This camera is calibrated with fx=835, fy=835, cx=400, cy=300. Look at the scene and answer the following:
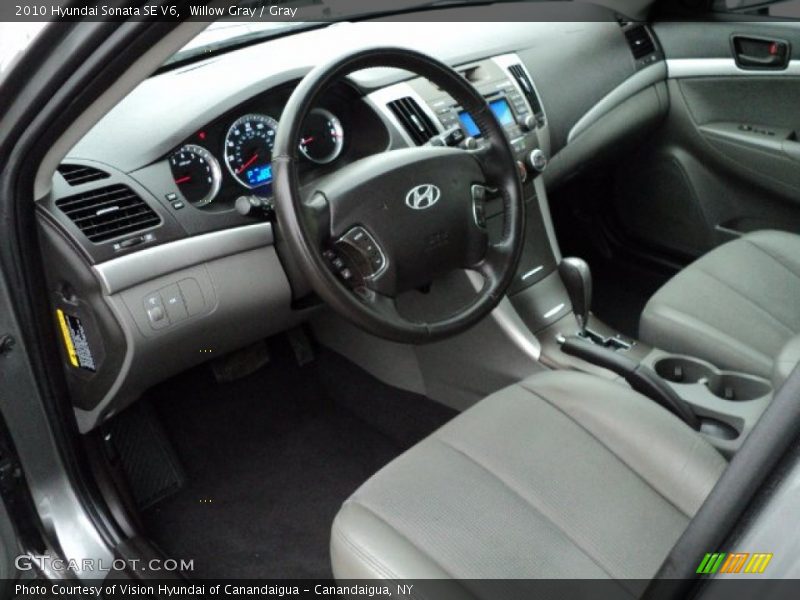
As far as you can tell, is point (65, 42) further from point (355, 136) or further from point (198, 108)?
point (355, 136)

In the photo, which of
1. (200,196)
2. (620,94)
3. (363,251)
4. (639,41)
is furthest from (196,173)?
(639,41)

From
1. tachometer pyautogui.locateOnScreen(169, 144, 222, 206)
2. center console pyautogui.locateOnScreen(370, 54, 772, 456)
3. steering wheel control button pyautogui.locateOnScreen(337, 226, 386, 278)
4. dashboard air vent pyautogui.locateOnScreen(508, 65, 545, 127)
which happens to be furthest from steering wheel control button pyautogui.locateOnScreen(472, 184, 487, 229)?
dashboard air vent pyautogui.locateOnScreen(508, 65, 545, 127)

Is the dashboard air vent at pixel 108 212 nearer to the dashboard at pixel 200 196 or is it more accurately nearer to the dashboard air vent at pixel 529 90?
the dashboard at pixel 200 196

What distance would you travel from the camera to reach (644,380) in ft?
5.50

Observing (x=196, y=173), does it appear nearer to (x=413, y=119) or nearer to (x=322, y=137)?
(x=322, y=137)

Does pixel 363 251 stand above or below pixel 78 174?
below

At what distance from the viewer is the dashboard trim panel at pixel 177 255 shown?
147cm

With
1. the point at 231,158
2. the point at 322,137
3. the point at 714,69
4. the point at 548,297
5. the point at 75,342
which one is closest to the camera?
the point at 75,342

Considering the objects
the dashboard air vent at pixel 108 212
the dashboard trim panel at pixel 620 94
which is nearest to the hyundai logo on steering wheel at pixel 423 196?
the dashboard air vent at pixel 108 212

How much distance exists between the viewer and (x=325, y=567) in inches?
73.8

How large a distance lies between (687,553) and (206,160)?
1255 mm

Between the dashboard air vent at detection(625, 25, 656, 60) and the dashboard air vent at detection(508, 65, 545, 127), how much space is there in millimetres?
514

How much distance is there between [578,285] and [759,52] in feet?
3.24

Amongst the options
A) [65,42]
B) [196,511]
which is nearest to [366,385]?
[196,511]
